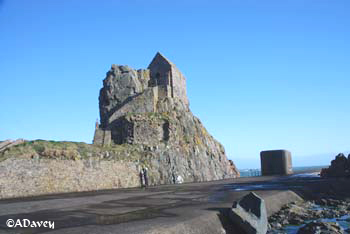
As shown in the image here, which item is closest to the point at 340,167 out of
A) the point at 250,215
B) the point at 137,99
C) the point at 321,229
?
the point at 321,229

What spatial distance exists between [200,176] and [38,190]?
72.4 ft

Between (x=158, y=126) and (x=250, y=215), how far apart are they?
28.4 m

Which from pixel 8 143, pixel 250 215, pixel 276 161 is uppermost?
pixel 8 143

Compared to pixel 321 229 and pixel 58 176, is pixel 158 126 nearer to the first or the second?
pixel 58 176

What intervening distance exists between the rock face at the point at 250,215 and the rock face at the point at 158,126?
2191cm

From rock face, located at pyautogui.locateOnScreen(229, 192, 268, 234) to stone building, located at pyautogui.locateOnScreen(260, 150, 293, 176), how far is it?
30.5 meters

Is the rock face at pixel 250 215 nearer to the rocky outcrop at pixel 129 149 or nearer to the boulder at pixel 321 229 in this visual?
the boulder at pixel 321 229

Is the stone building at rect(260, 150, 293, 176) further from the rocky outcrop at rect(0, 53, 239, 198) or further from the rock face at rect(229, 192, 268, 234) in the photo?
the rock face at rect(229, 192, 268, 234)

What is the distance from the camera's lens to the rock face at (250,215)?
9359 mm

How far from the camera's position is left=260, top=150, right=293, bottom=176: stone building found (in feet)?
129

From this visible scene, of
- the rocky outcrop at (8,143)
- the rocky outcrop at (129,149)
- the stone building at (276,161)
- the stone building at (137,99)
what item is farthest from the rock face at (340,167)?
the rocky outcrop at (8,143)

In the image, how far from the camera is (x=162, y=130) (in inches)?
1511

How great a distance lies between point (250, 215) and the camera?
31.9 ft

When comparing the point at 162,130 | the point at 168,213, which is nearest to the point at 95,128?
the point at 162,130
